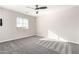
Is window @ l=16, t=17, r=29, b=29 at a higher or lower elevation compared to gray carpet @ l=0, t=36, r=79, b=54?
higher

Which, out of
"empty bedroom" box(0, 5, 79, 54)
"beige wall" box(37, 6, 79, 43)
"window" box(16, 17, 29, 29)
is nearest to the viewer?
"empty bedroom" box(0, 5, 79, 54)

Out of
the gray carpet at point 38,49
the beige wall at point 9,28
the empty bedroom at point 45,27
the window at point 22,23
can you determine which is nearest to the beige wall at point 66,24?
Answer: the empty bedroom at point 45,27

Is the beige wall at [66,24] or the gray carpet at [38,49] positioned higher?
the beige wall at [66,24]

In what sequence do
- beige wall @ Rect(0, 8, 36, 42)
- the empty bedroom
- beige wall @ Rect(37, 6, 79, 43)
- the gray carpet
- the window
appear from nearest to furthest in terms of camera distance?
the gray carpet, the empty bedroom, beige wall @ Rect(37, 6, 79, 43), beige wall @ Rect(0, 8, 36, 42), the window

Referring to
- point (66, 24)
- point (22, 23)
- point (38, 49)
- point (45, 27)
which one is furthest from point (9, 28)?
point (66, 24)

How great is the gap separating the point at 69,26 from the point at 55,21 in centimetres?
140

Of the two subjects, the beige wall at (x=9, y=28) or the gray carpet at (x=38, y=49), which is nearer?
the gray carpet at (x=38, y=49)

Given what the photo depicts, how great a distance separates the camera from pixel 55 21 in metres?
6.23

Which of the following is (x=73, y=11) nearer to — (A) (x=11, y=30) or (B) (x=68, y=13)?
(B) (x=68, y=13)

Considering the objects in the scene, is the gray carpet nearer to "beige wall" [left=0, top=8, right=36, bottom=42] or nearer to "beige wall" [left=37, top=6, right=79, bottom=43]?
"beige wall" [left=37, top=6, right=79, bottom=43]

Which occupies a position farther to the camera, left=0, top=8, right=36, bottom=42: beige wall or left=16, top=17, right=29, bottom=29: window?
left=16, top=17, right=29, bottom=29: window

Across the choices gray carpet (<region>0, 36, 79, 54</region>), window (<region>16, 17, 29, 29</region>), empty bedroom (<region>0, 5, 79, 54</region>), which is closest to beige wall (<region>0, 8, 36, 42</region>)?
empty bedroom (<region>0, 5, 79, 54</region>)

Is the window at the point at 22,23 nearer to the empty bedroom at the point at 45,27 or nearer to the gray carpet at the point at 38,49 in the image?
the empty bedroom at the point at 45,27
